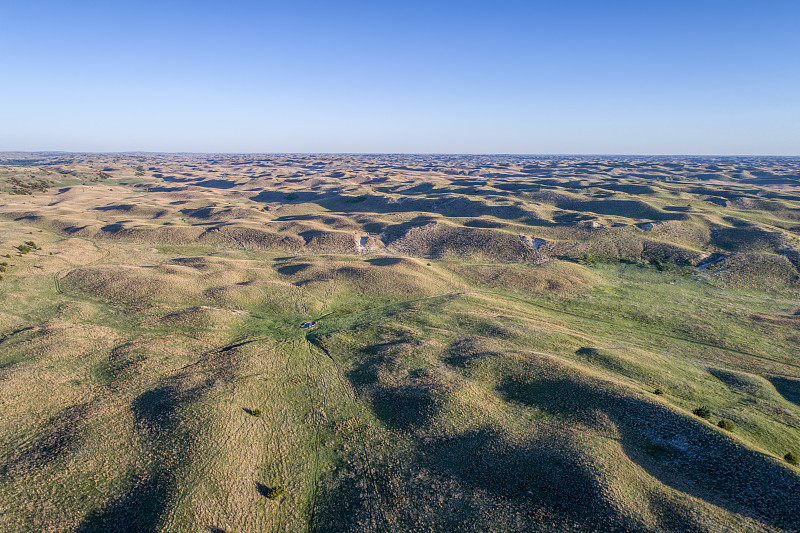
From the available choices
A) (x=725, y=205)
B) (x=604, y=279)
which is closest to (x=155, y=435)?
(x=604, y=279)

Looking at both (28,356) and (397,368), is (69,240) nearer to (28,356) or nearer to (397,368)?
(28,356)

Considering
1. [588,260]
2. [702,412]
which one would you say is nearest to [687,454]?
[702,412]

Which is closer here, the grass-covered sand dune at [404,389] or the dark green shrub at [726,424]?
the grass-covered sand dune at [404,389]

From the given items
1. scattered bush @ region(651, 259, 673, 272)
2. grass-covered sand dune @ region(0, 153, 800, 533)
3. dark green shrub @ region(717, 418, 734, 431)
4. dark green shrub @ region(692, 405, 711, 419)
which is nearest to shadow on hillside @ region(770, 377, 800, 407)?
grass-covered sand dune @ region(0, 153, 800, 533)

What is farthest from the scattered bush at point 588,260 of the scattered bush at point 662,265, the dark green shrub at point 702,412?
the dark green shrub at point 702,412

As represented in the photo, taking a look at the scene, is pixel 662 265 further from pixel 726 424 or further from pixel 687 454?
pixel 687 454

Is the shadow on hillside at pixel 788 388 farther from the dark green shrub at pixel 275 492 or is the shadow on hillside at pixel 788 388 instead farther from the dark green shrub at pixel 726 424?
the dark green shrub at pixel 275 492
